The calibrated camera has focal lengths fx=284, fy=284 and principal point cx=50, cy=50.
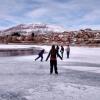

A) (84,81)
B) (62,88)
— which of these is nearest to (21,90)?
(62,88)

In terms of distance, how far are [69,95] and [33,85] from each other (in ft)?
7.33

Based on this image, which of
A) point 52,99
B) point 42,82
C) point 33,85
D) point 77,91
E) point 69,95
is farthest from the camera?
point 42,82

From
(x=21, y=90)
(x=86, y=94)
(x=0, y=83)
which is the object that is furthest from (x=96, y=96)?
(x=0, y=83)

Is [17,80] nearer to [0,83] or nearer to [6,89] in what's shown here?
[0,83]

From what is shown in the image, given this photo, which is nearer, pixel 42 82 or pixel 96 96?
Answer: pixel 96 96

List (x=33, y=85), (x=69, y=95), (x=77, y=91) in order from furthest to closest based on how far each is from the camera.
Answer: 1. (x=33, y=85)
2. (x=77, y=91)
3. (x=69, y=95)

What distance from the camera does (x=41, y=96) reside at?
9.07 metres

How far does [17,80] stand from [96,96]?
174 inches

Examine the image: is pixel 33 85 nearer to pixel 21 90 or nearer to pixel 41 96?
pixel 21 90

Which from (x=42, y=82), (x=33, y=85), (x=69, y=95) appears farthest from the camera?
(x=42, y=82)

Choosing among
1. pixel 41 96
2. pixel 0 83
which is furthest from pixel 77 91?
pixel 0 83

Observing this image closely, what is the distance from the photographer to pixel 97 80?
12.6m

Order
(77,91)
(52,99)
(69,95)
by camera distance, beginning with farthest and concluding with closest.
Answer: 1. (77,91)
2. (69,95)
3. (52,99)

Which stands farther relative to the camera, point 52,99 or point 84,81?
point 84,81
